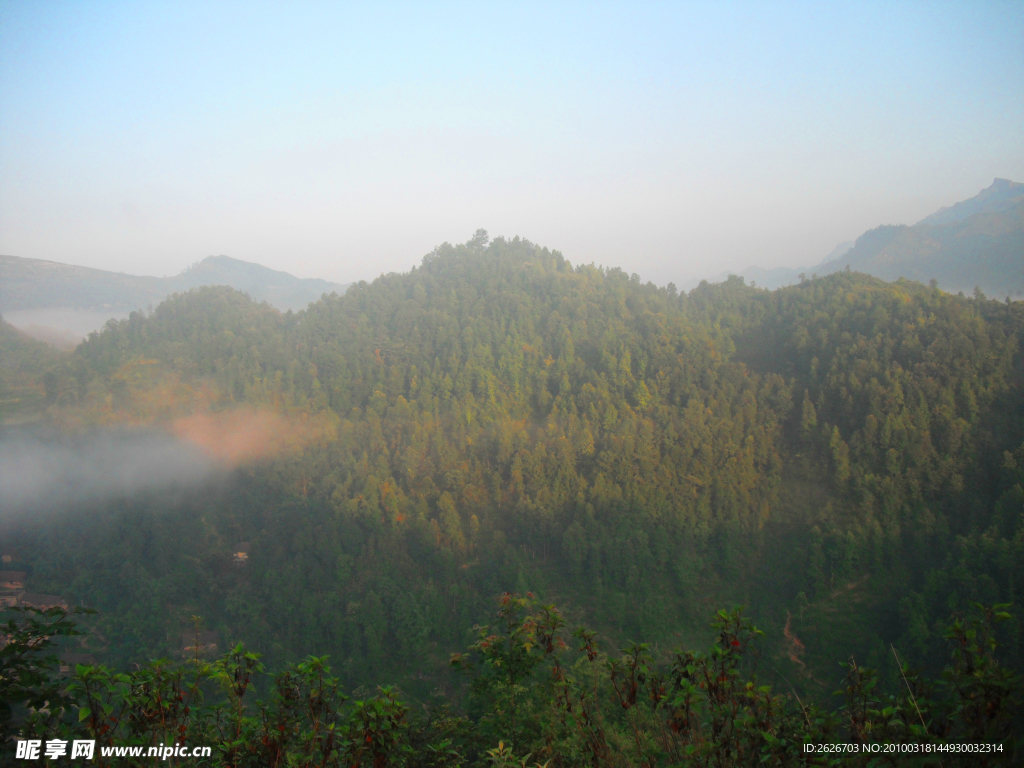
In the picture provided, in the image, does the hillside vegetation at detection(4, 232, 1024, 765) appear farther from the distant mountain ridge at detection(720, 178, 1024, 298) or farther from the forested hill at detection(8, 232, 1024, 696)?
the distant mountain ridge at detection(720, 178, 1024, 298)

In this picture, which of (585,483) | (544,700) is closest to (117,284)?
(585,483)

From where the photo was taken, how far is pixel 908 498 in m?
35.4

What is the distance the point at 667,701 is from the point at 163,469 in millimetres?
53066

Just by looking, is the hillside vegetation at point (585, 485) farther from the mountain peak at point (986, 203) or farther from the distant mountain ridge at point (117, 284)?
the mountain peak at point (986, 203)

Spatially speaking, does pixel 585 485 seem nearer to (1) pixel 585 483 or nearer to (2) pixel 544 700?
(1) pixel 585 483

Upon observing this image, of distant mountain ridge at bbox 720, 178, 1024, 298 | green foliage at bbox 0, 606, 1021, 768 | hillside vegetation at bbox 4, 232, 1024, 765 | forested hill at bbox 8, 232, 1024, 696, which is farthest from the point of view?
distant mountain ridge at bbox 720, 178, 1024, 298

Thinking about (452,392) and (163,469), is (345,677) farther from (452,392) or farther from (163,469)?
(163,469)

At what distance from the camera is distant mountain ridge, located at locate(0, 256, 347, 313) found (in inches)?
3883

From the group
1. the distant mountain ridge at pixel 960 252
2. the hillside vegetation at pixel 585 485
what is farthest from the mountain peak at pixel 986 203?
the hillside vegetation at pixel 585 485

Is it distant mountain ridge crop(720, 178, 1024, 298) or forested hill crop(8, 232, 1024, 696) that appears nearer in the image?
forested hill crop(8, 232, 1024, 696)

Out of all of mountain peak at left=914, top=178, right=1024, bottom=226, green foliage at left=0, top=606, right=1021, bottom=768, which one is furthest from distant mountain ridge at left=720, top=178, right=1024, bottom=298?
green foliage at left=0, top=606, right=1021, bottom=768

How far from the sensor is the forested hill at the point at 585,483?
33.0m

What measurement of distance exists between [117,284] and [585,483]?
133153mm

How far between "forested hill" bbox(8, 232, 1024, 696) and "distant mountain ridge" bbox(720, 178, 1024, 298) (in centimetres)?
3973
